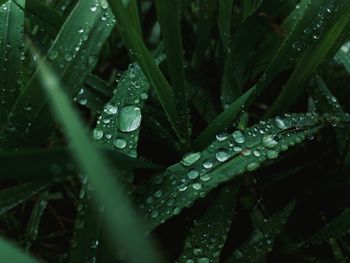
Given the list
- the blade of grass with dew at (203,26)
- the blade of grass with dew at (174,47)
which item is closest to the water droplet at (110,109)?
the blade of grass with dew at (174,47)

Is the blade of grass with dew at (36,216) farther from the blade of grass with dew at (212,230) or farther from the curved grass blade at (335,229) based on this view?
the curved grass blade at (335,229)

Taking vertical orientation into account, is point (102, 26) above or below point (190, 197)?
above

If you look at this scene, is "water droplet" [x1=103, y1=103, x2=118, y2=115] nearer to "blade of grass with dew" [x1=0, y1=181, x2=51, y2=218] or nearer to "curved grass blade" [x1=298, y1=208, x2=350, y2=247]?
"blade of grass with dew" [x1=0, y1=181, x2=51, y2=218]

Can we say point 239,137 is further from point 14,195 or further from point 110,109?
point 14,195

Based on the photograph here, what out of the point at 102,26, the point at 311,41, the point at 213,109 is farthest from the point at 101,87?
the point at 311,41

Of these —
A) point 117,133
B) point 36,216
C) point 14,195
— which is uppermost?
point 117,133

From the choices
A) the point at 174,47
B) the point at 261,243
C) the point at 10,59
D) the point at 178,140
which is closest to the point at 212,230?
the point at 261,243

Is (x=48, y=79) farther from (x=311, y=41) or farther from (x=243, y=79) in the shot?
(x=243, y=79)
